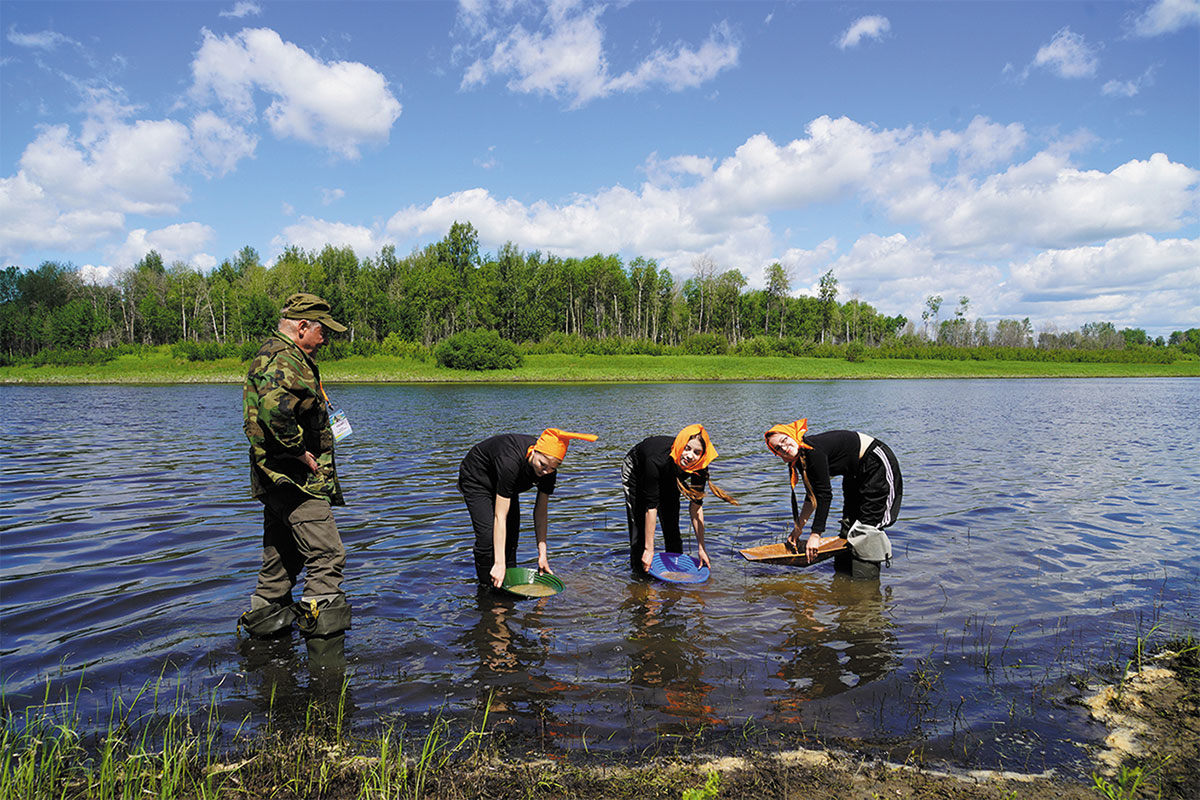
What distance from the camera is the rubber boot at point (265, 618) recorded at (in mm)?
6344

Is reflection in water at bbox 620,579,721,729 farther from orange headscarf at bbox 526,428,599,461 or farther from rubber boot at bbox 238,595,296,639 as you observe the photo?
rubber boot at bbox 238,595,296,639

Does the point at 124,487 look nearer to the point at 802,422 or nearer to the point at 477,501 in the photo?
the point at 477,501

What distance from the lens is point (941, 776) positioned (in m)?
4.32

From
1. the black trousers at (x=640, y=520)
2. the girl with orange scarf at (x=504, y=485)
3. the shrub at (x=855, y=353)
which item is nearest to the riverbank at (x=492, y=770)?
the girl with orange scarf at (x=504, y=485)

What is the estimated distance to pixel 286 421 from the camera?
18.5 feet

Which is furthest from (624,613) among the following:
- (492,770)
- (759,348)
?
(759,348)

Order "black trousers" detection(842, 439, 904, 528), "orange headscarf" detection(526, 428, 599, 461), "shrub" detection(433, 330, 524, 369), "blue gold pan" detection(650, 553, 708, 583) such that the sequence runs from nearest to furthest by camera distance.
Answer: "orange headscarf" detection(526, 428, 599, 461) → "blue gold pan" detection(650, 553, 708, 583) → "black trousers" detection(842, 439, 904, 528) → "shrub" detection(433, 330, 524, 369)

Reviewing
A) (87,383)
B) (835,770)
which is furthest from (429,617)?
(87,383)

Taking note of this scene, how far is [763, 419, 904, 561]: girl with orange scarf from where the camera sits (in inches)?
320

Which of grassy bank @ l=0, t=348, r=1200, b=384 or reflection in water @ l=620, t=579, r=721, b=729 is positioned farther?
grassy bank @ l=0, t=348, r=1200, b=384

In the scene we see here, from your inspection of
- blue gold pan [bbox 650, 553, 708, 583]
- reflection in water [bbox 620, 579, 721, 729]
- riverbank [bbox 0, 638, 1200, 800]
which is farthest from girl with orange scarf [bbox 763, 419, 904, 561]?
riverbank [bbox 0, 638, 1200, 800]

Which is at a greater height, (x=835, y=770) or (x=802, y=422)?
(x=802, y=422)

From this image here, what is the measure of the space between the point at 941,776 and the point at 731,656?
2.29 m

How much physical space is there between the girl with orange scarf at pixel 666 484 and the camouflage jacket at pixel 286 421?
350 centimetres
